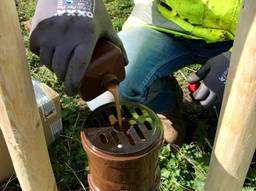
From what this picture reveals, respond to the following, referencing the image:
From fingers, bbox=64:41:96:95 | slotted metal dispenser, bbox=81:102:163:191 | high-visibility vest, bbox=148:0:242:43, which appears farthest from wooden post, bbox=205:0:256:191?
high-visibility vest, bbox=148:0:242:43

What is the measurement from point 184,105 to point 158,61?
324 millimetres

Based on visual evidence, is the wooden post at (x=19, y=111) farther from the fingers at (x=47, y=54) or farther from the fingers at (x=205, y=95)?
the fingers at (x=205, y=95)

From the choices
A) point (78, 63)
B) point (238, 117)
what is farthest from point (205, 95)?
point (78, 63)

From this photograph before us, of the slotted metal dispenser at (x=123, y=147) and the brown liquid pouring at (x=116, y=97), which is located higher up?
the brown liquid pouring at (x=116, y=97)

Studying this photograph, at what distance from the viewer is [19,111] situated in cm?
96

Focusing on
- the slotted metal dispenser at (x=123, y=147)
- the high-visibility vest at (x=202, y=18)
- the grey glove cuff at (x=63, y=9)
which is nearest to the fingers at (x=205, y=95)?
the high-visibility vest at (x=202, y=18)

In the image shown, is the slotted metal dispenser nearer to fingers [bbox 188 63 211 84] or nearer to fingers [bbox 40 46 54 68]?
fingers [bbox 40 46 54 68]

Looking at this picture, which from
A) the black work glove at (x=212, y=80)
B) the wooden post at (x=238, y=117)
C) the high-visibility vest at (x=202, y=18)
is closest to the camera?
the wooden post at (x=238, y=117)

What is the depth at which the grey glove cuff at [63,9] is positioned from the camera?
3.26 feet

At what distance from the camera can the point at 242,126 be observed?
0.98 metres

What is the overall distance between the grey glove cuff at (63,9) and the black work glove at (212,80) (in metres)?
0.51

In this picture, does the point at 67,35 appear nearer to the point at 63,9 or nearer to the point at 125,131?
the point at 63,9

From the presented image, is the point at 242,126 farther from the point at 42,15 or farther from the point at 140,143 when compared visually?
the point at 42,15

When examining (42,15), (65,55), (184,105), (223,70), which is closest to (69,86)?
(65,55)
